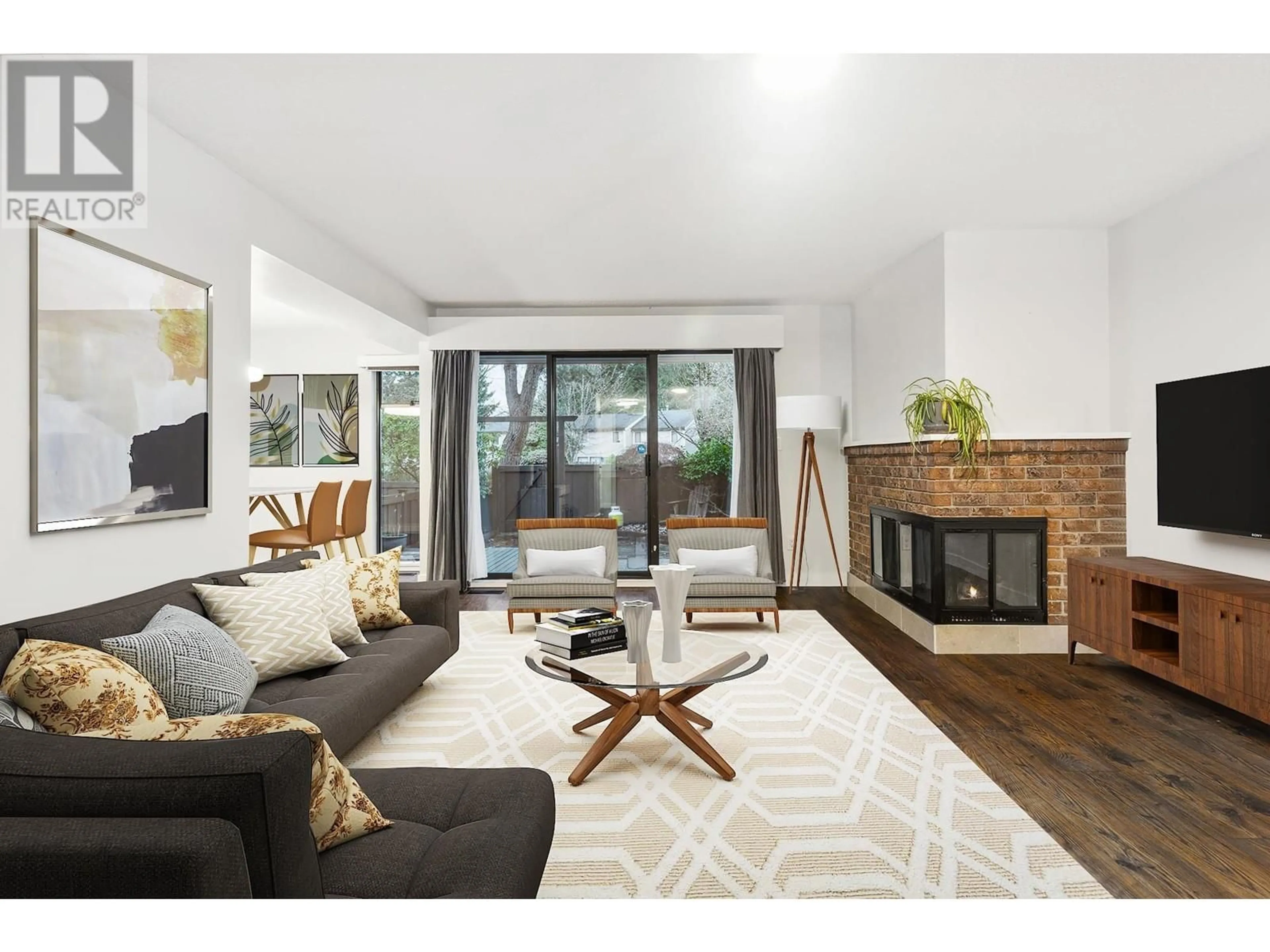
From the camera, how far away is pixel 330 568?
322cm

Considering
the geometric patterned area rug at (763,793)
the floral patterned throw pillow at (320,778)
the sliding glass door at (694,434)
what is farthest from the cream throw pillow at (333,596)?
the sliding glass door at (694,434)

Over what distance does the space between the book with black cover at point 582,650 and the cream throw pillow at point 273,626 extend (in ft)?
2.71

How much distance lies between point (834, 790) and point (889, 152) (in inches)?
106

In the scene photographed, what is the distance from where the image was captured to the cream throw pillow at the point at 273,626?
103 inches

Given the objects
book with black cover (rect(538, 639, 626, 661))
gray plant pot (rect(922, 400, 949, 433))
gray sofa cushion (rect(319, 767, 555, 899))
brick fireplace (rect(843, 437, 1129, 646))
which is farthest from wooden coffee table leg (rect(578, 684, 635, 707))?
gray plant pot (rect(922, 400, 949, 433))

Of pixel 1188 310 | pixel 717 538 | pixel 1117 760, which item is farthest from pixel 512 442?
pixel 1117 760

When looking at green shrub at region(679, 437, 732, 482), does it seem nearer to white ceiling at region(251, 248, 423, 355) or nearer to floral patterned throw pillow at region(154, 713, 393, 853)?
white ceiling at region(251, 248, 423, 355)

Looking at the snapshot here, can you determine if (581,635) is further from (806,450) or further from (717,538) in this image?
(806,450)

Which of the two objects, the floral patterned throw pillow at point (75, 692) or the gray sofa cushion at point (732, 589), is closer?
the floral patterned throw pillow at point (75, 692)

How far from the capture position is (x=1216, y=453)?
3393 millimetres

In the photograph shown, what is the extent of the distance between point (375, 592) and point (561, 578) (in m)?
1.73

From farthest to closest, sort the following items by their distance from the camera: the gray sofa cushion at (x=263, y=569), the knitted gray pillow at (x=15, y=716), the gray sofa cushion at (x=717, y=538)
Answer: the gray sofa cushion at (x=717, y=538) → the gray sofa cushion at (x=263, y=569) → the knitted gray pillow at (x=15, y=716)

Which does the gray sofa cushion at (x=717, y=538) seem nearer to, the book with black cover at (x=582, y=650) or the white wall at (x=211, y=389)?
the book with black cover at (x=582, y=650)

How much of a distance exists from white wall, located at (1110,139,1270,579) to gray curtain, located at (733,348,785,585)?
2642 mm
